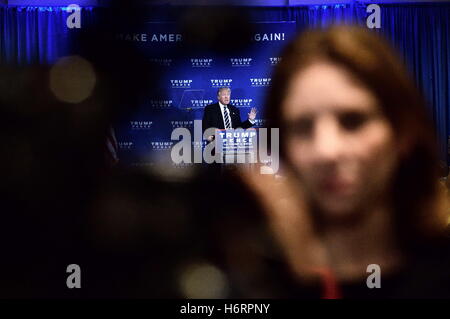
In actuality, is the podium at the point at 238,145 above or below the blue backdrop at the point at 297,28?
below

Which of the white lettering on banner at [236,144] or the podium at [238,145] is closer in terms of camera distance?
the white lettering on banner at [236,144]

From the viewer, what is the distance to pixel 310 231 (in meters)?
0.98

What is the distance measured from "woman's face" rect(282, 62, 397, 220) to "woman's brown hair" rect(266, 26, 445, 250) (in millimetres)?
21

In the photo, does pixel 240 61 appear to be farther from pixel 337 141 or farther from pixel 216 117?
pixel 337 141

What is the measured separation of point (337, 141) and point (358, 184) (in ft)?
0.36

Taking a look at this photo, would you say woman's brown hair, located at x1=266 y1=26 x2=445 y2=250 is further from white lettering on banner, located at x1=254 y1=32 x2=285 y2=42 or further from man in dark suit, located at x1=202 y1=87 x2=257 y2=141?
white lettering on banner, located at x1=254 y1=32 x2=285 y2=42

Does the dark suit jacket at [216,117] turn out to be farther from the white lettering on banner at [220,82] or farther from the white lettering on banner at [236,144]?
the white lettering on banner at [236,144]

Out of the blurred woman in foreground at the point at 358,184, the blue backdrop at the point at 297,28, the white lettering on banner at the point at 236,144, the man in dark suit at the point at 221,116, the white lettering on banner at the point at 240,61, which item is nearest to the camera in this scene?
the blurred woman in foreground at the point at 358,184

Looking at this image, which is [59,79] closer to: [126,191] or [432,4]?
[126,191]

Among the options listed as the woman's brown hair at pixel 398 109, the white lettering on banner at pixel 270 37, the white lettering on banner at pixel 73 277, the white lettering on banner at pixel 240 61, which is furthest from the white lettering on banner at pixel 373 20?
the white lettering on banner at pixel 73 277

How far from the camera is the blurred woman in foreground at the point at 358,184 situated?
96 cm

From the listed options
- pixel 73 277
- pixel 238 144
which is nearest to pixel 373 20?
pixel 238 144

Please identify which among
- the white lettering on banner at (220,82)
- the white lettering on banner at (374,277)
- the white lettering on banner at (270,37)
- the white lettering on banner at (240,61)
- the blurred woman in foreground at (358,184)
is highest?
the white lettering on banner at (270,37)
